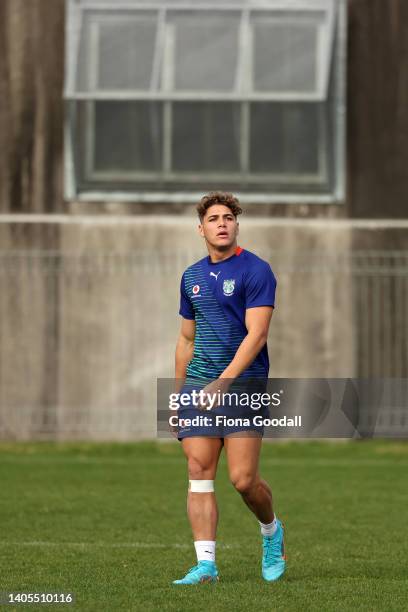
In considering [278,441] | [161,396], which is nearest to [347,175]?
[278,441]

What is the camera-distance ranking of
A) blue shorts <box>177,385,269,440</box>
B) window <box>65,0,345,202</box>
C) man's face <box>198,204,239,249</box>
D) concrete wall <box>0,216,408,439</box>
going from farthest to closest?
window <box>65,0,345,202</box> → concrete wall <box>0,216,408,439</box> → man's face <box>198,204,239,249</box> → blue shorts <box>177,385,269,440</box>

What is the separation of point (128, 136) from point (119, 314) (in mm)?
2536

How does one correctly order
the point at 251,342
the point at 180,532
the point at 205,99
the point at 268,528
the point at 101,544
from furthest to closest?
the point at 205,99 < the point at 180,532 < the point at 101,544 < the point at 268,528 < the point at 251,342

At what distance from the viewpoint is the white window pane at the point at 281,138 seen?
2122 centimetres

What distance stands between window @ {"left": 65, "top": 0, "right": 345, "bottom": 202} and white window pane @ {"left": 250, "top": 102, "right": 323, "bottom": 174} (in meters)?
0.01

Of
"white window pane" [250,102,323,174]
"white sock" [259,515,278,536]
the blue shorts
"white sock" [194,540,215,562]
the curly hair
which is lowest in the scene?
"white sock" [194,540,215,562]

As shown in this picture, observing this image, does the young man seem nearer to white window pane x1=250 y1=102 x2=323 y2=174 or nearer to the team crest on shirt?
the team crest on shirt

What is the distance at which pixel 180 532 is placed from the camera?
11.2 m

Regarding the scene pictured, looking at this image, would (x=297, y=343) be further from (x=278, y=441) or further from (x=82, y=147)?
(x=82, y=147)

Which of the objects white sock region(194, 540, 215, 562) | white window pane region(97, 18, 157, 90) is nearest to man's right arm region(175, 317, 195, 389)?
white sock region(194, 540, 215, 562)

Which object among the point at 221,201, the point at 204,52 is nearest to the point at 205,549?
the point at 221,201

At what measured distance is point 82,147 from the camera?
69.4 ft

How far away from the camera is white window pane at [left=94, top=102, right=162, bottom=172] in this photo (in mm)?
21172

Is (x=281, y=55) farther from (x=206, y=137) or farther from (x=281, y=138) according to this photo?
(x=206, y=137)
